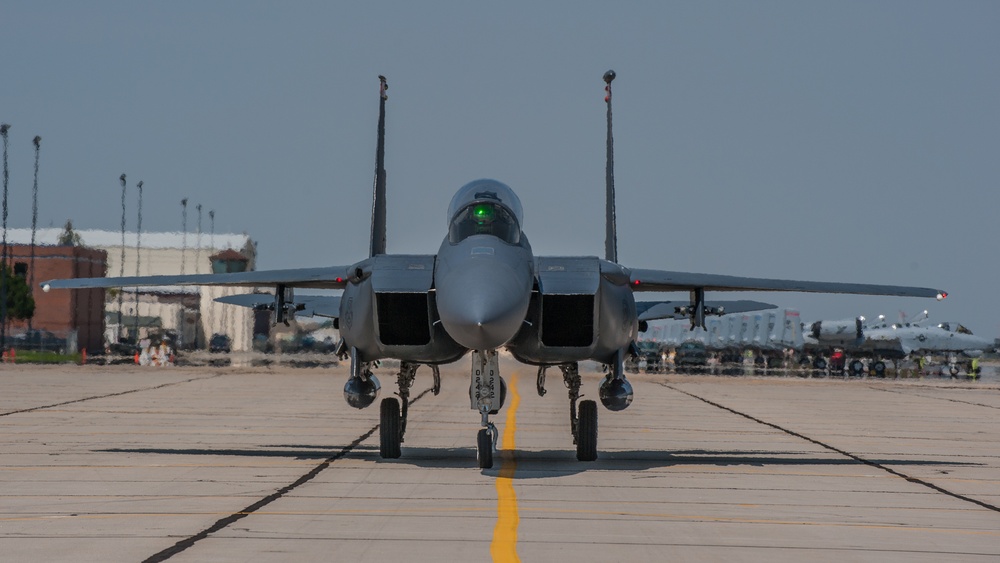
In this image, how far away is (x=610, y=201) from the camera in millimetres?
19828

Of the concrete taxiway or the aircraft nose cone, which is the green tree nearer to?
the concrete taxiway

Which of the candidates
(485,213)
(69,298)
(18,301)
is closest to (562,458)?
(485,213)

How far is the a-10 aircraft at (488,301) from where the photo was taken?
41.2 ft

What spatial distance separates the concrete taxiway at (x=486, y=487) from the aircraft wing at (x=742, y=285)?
228 cm

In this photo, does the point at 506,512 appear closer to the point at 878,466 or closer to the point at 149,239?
the point at 878,466

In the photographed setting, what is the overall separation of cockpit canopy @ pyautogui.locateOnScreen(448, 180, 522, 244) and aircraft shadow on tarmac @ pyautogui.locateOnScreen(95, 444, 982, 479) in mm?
2814

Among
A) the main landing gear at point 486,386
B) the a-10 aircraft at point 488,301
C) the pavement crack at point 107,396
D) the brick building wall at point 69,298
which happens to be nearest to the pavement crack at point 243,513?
the a-10 aircraft at point 488,301

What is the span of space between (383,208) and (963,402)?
23986 mm

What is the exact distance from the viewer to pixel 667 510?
11172mm

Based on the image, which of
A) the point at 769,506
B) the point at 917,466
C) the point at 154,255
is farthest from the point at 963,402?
the point at 154,255

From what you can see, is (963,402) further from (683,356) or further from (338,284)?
(683,356)

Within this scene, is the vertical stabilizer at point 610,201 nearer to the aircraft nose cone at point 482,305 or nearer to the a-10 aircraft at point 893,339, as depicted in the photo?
the aircraft nose cone at point 482,305

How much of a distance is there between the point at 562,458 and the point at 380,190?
5253 mm

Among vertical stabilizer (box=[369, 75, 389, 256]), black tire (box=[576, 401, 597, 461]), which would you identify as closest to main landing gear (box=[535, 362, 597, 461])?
black tire (box=[576, 401, 597, 461])
